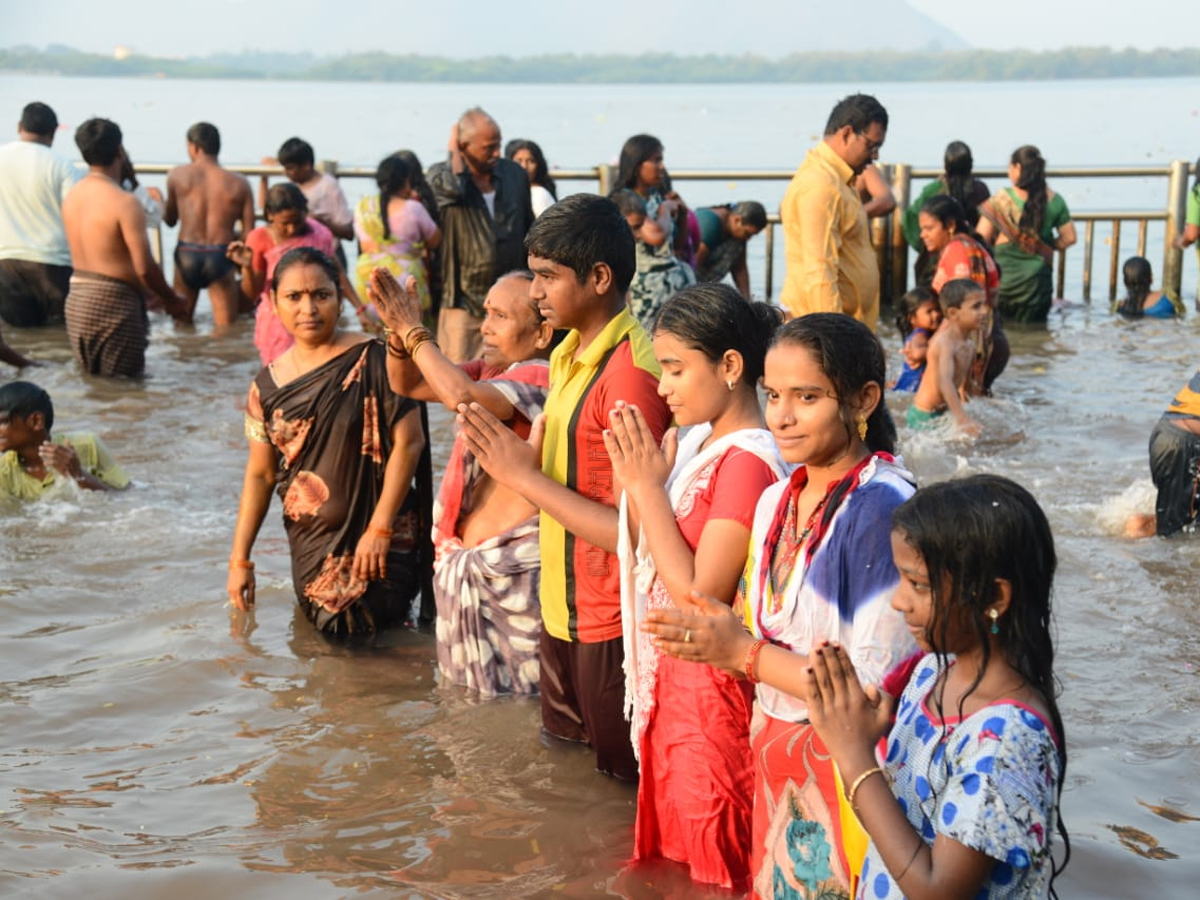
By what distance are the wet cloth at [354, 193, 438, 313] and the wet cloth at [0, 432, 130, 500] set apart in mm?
2078

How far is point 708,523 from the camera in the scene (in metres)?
Answer: 2.95

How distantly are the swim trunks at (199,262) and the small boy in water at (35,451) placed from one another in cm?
441

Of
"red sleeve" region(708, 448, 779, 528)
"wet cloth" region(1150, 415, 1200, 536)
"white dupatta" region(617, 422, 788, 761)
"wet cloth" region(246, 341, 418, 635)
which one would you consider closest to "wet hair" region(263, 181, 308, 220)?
"wet cloth" region(246, 341, 418, 635)

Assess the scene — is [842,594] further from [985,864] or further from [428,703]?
[428,703]

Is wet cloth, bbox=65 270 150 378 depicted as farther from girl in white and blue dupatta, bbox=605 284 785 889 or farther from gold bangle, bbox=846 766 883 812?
gold bangle, bbox=846 766 883 812

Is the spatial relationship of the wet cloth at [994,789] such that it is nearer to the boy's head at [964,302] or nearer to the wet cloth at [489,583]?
the wet cloth at [489,583]

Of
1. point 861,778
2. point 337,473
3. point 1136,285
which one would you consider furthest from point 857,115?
point 1136,285

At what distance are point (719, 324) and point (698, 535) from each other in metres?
0.44

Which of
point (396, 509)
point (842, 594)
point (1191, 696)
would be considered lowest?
point (1191, 696)

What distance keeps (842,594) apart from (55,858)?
224cm

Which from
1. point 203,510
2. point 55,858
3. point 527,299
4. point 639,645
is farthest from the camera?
point 203,510

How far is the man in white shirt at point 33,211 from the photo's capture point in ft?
35.1

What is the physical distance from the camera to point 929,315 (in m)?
8.60

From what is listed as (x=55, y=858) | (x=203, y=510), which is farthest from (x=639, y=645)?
(x=203, y=510)
